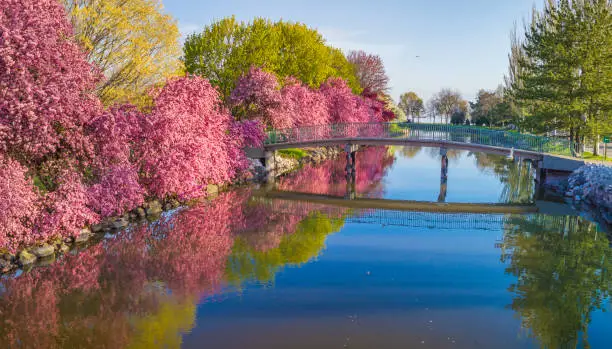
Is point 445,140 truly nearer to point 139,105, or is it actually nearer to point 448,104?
point 139,105

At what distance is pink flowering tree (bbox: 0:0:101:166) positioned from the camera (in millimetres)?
18750

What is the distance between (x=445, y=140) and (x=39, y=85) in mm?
28195

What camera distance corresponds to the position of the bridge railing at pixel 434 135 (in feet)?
122

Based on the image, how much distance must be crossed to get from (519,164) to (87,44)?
48.2 meters

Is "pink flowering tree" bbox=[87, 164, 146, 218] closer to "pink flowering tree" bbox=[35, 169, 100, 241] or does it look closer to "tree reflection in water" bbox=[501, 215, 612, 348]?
"pink flowering tree" bbox=[35, 169, 100, 241]

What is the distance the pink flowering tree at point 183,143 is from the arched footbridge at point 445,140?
9.30m

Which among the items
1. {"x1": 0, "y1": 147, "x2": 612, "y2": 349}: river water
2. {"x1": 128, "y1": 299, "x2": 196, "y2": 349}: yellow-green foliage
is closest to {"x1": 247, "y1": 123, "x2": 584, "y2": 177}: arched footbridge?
{"x1": 0, "y1": 147, "x2": 612, "y2": 349}: river water

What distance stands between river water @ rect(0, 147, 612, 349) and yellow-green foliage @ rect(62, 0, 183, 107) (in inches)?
367

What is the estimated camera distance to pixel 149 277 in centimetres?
1720

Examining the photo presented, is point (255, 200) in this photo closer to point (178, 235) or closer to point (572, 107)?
point (178, 235)

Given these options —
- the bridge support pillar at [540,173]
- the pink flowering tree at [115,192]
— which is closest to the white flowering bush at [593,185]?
the bridge support pillar at [540,173]

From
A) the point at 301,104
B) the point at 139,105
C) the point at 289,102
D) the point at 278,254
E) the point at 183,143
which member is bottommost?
the point at 278,254

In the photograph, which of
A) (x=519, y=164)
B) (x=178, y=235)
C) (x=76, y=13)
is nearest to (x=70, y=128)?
(x=178, y=235)

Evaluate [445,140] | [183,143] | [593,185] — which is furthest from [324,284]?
[445,140]
